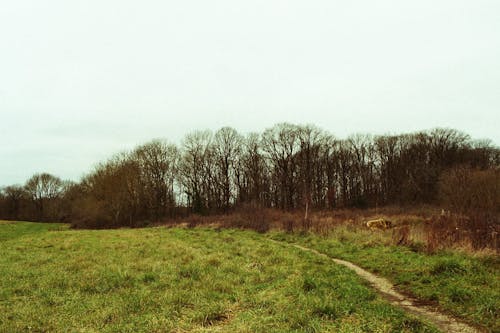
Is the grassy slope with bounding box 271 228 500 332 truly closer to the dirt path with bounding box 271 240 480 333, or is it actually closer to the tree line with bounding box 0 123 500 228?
the dirt path with bounding box 271 240 480 333

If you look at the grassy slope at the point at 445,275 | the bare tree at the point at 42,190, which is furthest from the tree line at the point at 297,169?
the grassy slope at the point at 445,275

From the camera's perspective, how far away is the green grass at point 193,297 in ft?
20.3

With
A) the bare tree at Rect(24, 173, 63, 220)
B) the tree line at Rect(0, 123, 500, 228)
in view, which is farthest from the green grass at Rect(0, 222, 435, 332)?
the bare tree at Rect(24, 173, 63, 220)

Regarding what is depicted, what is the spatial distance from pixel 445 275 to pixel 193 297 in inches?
261

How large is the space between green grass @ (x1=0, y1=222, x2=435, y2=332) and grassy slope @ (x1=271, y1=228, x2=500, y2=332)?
1271 millimetres

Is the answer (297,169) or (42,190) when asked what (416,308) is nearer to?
(297,169)

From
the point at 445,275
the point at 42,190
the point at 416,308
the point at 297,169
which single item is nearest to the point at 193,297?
the point at 416,308

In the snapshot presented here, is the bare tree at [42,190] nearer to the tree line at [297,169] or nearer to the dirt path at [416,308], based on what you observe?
the tree line at [297,169]

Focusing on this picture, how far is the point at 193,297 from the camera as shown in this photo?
7.90 metres

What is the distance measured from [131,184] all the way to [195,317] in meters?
49.8

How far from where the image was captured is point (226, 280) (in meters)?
9.48

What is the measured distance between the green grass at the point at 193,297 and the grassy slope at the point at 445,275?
1.27m

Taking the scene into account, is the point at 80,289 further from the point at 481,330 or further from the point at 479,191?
the point at 479,191

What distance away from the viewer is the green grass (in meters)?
6.20
